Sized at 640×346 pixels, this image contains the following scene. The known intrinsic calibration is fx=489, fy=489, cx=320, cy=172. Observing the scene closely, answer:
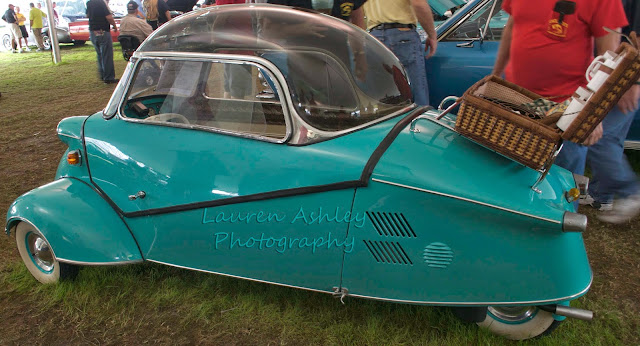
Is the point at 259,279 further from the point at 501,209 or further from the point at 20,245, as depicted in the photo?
the point at 20,245

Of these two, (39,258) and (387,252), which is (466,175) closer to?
(387,252)

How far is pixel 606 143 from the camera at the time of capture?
114 inches

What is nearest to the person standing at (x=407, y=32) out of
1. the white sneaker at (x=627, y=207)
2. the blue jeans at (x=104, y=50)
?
the white sneaker at (x=627, y=207)

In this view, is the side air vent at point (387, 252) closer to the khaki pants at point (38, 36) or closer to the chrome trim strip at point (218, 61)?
the chrome trim strip at point (218, 61)

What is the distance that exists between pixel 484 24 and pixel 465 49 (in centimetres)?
35

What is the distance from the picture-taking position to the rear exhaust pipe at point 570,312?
6.88ft

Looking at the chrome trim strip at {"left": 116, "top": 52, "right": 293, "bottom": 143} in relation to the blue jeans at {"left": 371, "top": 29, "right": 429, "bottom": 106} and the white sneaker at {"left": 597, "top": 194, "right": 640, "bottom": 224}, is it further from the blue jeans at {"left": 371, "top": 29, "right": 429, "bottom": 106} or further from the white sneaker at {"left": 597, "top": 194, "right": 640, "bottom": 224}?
the white sneaker at {"left": 597, "top": 194, "right": 640, "bottom": 224}

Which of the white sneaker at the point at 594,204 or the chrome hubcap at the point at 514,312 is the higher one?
the chrome hubcap at the point at 514,312

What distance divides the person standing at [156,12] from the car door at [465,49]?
634 cm

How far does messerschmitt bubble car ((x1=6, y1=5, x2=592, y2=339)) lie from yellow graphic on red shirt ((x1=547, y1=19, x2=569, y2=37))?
29.7 inches

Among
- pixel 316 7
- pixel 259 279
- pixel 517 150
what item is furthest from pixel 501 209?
pixel 316 7

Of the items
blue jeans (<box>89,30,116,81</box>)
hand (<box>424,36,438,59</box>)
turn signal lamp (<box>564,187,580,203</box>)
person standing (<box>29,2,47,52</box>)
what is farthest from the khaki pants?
turn signal lamp (<box>564,187,580,203</box>)

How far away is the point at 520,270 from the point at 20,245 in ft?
9.27

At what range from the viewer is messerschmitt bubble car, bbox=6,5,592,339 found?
2.04m
